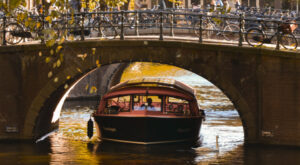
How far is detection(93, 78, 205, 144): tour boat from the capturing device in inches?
765

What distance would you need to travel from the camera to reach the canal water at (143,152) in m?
17.0

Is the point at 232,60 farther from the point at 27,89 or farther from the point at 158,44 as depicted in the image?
the point at 27,89

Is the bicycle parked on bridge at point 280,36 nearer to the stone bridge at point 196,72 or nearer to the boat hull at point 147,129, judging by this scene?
the stone bridge at point 196,72

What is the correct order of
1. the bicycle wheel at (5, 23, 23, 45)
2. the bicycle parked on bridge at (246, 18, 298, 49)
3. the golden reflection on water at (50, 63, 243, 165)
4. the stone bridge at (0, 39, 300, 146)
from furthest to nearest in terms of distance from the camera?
1. the bicycle wheel at (5, 23, 23, 45)
2. the bicycle parked on bridge at (246, 18, 298, 49)
3. the stone bridge at (0, 39, 300, 146)
4. the golden reflection on water at (50, 63, 243, 165)

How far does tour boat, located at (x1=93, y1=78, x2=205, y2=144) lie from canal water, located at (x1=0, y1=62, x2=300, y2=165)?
27 centimetres

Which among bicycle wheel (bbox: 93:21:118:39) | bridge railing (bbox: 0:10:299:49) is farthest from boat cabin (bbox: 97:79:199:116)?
bicycle wheel (bbox: 93:21:118:39)

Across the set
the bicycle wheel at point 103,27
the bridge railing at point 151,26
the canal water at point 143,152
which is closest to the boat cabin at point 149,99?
the canal water at point 143,152

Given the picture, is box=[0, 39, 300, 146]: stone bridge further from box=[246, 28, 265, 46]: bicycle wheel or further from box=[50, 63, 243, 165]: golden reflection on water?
box=[50, 63, 243, 165]: golden reflection on water

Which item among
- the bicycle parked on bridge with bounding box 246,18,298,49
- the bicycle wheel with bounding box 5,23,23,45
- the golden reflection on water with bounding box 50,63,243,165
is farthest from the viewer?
the bicycle wheel with bounding box 5,23,23,45

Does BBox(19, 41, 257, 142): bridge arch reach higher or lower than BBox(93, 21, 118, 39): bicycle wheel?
lower

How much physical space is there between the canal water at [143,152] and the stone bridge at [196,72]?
580 millimetres

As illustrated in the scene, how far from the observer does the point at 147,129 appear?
63.6ft

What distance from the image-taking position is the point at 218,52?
59.0ft

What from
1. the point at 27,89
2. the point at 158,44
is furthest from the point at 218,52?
the point at 27,89
